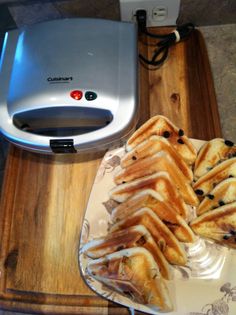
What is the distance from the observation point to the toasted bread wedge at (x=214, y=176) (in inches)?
22.6

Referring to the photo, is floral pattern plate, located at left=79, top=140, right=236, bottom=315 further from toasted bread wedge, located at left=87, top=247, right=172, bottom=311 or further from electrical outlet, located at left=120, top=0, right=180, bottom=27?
electrical outlet, located at left=120, top=0, right=180, bottom=27

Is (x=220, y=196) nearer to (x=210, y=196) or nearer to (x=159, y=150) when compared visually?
(x=210, y=196)

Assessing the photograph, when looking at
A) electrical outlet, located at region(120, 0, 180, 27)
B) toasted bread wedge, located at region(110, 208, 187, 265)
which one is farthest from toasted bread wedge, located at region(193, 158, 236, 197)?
electrical outlet, located at region(120, 0, 180, 27)

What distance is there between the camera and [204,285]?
1.83 feet

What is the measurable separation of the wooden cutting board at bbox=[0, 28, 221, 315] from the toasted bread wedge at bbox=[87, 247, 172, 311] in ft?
0.21

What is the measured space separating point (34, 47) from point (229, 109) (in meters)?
0.55

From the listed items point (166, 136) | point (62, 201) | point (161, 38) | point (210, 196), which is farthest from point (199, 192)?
point (161, 38)

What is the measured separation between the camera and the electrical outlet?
27.5 inches

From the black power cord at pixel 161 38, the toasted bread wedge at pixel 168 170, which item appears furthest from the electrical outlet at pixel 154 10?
the toasted bread wedge at pixel 168 170

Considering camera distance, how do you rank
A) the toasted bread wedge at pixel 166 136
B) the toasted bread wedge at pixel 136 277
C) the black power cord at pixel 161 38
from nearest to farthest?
the toasted bread wedge at pixel 136 277 < the toasted bread wedge at pixel 166 136 < the black power cord at pixel 161 38

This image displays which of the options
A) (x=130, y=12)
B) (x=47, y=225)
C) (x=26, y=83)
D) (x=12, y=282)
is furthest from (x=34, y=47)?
(x=12, y=282)

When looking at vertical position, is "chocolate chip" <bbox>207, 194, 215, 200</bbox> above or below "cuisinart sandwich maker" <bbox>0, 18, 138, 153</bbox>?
below

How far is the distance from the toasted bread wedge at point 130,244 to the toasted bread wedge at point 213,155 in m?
0.17

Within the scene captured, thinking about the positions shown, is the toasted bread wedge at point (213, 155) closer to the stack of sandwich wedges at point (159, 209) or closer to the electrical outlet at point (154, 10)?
the stack of sandwich wedges at point (159, 209)
